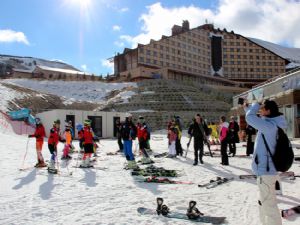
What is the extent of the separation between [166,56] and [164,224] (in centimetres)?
7517

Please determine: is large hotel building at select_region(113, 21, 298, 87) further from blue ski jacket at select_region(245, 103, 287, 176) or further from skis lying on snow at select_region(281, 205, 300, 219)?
blue ski jacket at select_region(245, 103, 287, 176)

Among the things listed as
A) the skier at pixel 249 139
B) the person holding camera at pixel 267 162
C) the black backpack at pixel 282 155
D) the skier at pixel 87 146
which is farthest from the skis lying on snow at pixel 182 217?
the skier at pixel 249 139

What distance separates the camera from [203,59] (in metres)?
90.0

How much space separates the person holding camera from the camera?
4.06 metres

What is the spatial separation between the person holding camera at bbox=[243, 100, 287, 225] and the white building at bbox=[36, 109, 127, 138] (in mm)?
25696

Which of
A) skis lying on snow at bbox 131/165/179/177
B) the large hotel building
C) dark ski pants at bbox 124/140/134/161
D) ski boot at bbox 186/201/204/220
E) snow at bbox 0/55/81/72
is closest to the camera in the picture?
ski boot at bbox 186/201/204/220

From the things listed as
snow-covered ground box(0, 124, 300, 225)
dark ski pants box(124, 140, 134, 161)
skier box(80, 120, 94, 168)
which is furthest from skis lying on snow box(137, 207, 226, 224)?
skier box(80, 120, 94, 168)

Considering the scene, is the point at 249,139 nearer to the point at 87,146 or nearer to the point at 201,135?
the point at 201,135

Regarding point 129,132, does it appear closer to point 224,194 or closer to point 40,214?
point 224,194

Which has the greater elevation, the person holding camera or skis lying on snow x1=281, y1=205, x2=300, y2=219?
the person holding camera

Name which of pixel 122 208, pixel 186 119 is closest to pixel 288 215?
pixel 122 208

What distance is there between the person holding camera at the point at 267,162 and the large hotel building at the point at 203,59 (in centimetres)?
6308

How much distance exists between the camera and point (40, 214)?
19.0 ft

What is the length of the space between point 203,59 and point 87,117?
64.5 meters
